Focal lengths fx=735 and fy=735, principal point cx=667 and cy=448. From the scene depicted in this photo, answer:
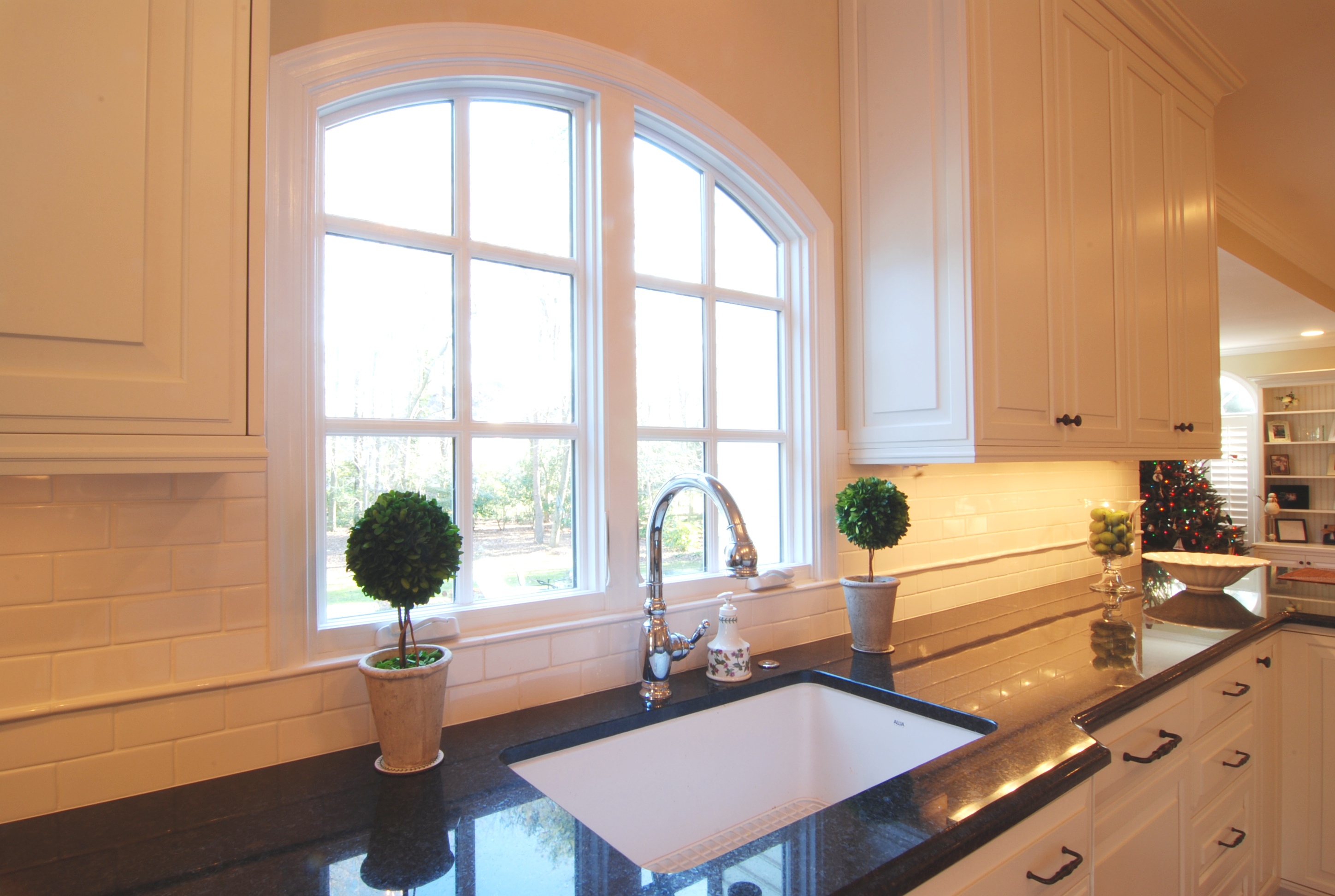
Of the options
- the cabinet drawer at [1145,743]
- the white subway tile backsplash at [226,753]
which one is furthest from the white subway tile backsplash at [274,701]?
the cabinet drawer at [1145,743]

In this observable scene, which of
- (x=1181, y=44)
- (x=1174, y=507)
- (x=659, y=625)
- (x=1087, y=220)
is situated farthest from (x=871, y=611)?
(x=1174, y=507)

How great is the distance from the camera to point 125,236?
788mm

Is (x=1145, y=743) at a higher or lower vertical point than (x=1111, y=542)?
lower

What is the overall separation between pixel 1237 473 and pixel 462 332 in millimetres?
8910

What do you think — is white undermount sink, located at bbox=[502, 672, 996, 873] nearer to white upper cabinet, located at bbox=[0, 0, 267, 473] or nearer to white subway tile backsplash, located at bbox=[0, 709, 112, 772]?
white subway tile backsplash, located at bbox=[0, 709, 112, 772]

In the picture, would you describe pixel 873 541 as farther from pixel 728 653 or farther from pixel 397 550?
pixel 397 550

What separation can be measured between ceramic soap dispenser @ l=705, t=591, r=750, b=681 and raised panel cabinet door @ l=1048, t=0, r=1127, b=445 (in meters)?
1.16

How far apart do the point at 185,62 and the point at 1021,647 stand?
6.74ft

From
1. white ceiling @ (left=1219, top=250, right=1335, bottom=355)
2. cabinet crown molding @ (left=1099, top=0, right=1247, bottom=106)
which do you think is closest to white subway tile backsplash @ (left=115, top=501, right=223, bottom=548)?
cabinet crown molding @ (left=1099, top=0, right=1247, bottom=106)

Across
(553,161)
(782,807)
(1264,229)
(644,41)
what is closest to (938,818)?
(782,807)

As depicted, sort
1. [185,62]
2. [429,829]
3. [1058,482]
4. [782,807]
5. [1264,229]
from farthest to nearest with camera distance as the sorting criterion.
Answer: [1264,229]
[1058,482]
[782,807]
[429,829]
[185,62]

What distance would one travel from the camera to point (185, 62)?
0.83 m

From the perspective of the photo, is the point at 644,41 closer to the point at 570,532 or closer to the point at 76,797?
the point at 570,532

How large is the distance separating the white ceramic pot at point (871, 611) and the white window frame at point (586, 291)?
0.67ft
